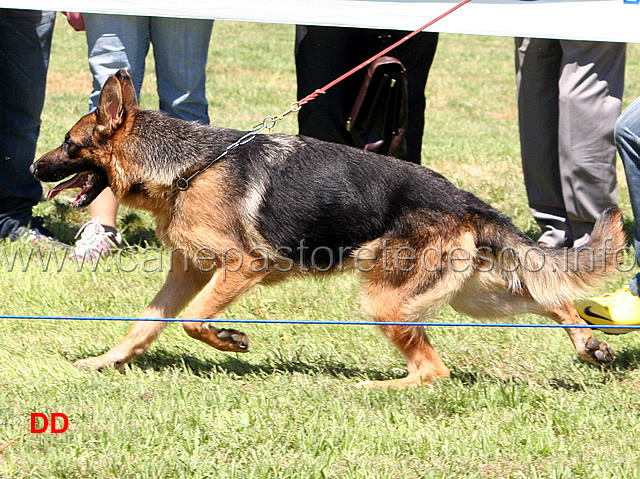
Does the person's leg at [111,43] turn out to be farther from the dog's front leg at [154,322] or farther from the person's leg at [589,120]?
the person's leg at [589,120]

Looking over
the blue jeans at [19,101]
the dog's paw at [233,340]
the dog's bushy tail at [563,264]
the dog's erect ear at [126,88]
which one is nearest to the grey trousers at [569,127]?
the dog's bushy tail at [563,264]

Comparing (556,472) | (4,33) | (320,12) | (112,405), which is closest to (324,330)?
(112,405)

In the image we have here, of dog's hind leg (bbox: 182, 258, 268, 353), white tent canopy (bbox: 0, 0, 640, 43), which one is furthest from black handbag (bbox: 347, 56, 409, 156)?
dog's hind leg (bbox: 182, 258, 268, 353)

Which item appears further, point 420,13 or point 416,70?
point 416,70

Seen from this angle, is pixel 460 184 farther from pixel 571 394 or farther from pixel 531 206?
pixel 571 394

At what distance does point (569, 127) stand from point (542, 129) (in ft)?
1.46

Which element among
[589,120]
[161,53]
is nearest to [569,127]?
[589,120]

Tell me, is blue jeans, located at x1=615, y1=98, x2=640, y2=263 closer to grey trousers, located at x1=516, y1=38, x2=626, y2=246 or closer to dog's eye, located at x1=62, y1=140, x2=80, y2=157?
grey trousers, located at x1=516, y1=38, x2=626, y2=246

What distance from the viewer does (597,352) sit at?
3.96m

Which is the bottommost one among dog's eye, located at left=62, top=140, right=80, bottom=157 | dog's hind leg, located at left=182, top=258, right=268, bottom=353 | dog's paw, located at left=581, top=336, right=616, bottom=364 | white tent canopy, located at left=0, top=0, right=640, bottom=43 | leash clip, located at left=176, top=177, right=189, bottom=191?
dog's paw, located at left=581, top=336, right=616, bottom=364

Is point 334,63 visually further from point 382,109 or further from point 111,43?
point 111,43

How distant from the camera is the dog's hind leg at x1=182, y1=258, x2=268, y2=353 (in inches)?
153

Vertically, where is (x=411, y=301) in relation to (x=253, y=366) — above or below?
above

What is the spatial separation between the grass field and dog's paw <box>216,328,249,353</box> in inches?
4.8
